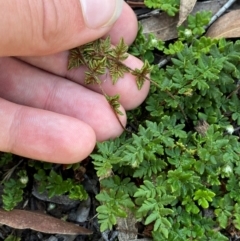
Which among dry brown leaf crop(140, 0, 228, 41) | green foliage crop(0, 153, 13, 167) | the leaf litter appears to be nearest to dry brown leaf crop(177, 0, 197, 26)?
the leaf litter

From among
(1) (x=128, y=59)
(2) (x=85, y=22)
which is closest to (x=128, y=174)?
(1) (x=128, y=59)

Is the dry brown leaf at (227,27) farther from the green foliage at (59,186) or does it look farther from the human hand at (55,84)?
the green foliage at (59,186)

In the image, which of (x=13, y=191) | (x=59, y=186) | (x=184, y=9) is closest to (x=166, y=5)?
(x=184, y=9)

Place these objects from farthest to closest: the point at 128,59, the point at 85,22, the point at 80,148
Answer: the point at 128,59, the point at 80,148, the point at 85,22

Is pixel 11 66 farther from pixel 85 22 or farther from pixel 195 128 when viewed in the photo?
pixel 195 128

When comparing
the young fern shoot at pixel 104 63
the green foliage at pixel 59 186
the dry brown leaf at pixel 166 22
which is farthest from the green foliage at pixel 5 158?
the dry brown leaf at pixel 166 22

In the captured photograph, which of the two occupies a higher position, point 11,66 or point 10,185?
point 11,66
